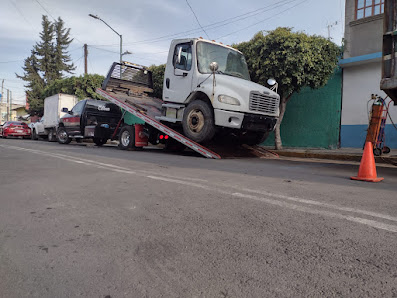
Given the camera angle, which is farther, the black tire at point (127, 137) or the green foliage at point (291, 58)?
the black tire at point (127, 137)

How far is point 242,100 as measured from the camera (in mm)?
7957

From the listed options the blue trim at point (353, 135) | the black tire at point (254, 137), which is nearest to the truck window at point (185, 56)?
the black tire at point (254, 137)

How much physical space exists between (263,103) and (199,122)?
1.81m

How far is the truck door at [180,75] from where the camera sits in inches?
352

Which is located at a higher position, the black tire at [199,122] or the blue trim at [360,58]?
the blue trim at [360,58]

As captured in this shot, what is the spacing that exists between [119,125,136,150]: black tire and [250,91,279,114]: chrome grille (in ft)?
14.6

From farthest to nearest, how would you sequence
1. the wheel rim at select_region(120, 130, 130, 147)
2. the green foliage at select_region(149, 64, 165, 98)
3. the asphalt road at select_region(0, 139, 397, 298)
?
the green foliage at select_region(149, 64, 165, 98)
the wheel rim at select_region(120, 130, 130, 147)
the asphalt road at select_region(0, 139, 397, 298)

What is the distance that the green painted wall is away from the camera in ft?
40.5

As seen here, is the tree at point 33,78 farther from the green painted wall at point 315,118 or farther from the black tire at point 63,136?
the green painted wall at point 315,118

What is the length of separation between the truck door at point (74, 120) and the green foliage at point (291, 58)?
746 cm

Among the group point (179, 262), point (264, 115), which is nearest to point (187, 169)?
point (264, 115)

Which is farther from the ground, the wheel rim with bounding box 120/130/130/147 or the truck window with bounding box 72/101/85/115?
the truck window with bounding box 72/101/85/115

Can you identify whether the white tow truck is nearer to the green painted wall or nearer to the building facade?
the green painted wall

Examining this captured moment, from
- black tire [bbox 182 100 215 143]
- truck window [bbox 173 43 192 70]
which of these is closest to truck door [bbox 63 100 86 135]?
truck window [bbox 173 43 192 70]
